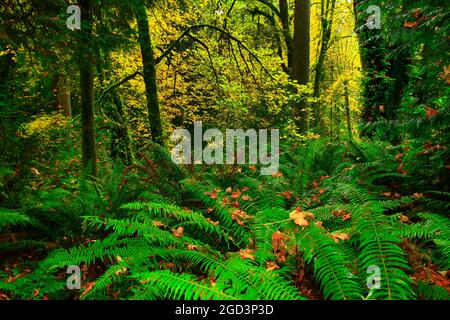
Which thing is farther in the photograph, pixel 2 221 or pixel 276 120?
pixel 276 120

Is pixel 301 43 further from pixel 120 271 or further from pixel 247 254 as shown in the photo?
pixel 120 271

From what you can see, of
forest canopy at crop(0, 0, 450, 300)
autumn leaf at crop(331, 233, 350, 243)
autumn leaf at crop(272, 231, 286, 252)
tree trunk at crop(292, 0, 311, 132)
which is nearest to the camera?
forest canopy at crop(0, 0, 450, 300)

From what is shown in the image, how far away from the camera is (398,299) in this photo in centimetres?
191

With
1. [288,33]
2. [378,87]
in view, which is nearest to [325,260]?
[378,87]

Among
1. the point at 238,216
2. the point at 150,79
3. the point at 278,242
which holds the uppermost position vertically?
the point at 150,79

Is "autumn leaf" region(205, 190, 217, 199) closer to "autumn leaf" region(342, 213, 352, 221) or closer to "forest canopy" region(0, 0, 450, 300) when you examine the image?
"forest canopy" region(0, 0, 450, 300)

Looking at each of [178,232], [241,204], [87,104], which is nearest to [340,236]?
[178,232]

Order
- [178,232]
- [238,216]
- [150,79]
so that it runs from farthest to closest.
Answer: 1. [150,79]
2. [238,216]
3. [178,232]

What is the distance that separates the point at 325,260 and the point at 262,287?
1.60 feet

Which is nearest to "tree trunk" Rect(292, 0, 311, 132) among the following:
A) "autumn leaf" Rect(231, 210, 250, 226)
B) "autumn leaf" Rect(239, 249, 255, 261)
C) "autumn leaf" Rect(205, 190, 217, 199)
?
"autumn leaf" Rect(205, 190, 217, 199)

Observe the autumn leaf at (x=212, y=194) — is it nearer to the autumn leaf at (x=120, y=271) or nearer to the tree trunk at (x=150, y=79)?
the autumn leaf at (x=120, y=271)

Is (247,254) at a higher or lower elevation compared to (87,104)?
lower

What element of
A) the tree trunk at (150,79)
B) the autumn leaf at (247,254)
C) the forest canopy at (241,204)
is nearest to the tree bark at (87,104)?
the forest canopy at (241,204)
